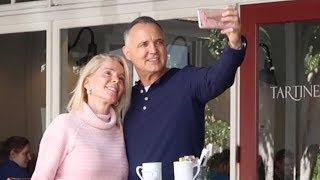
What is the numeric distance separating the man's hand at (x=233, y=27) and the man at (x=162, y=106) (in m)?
0.20

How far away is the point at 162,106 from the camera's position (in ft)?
8.75

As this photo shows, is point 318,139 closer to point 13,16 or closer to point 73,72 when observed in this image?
point 73,72

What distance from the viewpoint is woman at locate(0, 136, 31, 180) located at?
493 centimetres

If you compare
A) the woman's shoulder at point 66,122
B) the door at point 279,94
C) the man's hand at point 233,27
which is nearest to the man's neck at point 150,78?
the woman's shoulder at point 66,122

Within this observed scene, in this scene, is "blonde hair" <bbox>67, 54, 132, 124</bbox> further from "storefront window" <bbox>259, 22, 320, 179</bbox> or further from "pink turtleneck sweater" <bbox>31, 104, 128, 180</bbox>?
"storefront window" <bbox>259, 22, 320, 179</bbox>

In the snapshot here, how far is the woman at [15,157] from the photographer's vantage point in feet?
16.2

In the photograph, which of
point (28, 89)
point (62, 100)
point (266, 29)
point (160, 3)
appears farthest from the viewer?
point (28, 89)

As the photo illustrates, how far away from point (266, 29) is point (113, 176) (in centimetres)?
173

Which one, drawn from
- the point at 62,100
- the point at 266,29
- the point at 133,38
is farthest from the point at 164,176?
the point at 62,100

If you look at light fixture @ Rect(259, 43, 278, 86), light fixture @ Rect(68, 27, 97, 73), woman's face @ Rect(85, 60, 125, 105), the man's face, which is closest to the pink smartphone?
the man's face

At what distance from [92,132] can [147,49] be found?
0.37 m

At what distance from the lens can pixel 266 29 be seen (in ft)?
13.4

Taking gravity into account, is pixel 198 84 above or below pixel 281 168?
above

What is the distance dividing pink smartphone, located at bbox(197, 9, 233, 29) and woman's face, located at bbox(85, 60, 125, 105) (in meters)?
0.53
